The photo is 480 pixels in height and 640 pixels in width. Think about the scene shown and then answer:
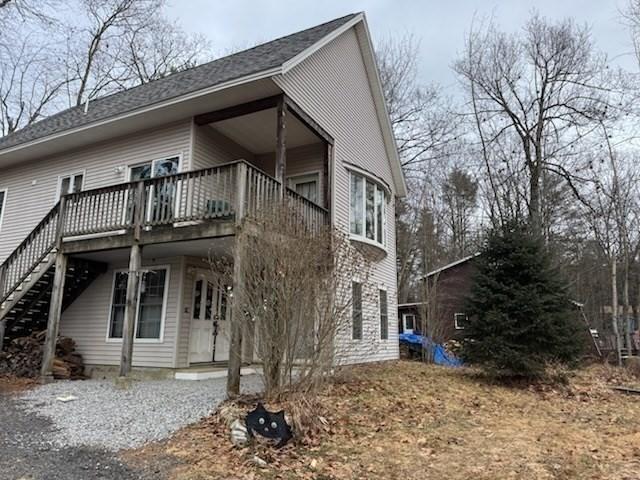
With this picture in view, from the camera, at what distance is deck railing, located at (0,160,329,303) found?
26.2 ft

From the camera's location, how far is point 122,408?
674 cm

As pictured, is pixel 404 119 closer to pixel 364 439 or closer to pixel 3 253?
pixel 3 253

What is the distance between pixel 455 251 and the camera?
2802 cm

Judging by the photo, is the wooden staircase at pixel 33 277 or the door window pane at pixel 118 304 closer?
the wooden staircase at pixel 33 277

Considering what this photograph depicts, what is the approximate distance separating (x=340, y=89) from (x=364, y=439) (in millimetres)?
10266

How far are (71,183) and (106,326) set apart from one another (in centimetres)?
431

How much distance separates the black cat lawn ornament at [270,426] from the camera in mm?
5039

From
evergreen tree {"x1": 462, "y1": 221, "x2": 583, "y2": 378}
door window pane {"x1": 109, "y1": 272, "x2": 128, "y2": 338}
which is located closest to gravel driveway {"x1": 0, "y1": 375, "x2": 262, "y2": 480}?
door window pane {"x1": 109, "y1": 272, "x2": 128, "y2": 338}

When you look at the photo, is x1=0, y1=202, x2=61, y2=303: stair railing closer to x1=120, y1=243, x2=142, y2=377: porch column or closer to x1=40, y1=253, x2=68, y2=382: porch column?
x1=40, y1=253, x2=68, y2=382: porch column

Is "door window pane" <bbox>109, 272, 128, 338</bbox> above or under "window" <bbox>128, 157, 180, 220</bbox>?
under

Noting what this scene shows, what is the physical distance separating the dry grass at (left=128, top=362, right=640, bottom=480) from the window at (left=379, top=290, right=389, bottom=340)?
5.69 metres

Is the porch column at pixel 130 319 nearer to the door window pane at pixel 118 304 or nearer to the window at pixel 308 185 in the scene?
the door window pane at pixel 118 304

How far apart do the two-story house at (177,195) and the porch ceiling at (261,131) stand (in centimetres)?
5

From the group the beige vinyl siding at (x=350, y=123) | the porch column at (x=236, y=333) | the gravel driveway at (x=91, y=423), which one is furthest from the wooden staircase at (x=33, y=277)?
Result: the beige vinyl siding at (x=350, y=123)
